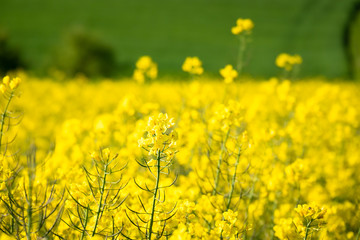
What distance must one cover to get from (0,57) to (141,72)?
14.0 m

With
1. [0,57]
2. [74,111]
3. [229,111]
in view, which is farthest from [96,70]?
[229,111]

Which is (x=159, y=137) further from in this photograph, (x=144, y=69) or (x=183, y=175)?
(x=144, y=69)

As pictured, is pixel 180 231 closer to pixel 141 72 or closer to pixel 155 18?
pixel 141 72

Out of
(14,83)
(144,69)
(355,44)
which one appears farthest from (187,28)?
(14,83)

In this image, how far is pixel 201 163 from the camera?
335 cm

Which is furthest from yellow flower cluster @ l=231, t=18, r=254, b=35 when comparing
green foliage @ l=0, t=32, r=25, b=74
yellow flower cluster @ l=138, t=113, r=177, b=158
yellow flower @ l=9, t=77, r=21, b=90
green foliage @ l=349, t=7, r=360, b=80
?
green foliage @ l=0, t=32, r=25, b=74

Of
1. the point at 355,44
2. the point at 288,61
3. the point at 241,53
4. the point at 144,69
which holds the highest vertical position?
the point at 355,44

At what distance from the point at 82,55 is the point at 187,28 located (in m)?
6.55

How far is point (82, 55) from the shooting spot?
16188 mm

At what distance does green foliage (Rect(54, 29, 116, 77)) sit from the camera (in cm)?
1594

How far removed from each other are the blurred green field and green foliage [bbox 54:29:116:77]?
0.78 metres

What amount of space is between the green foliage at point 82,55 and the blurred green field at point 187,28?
0.78 metres

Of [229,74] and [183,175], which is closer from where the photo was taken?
[229,74]

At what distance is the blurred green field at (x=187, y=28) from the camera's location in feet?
56.1
